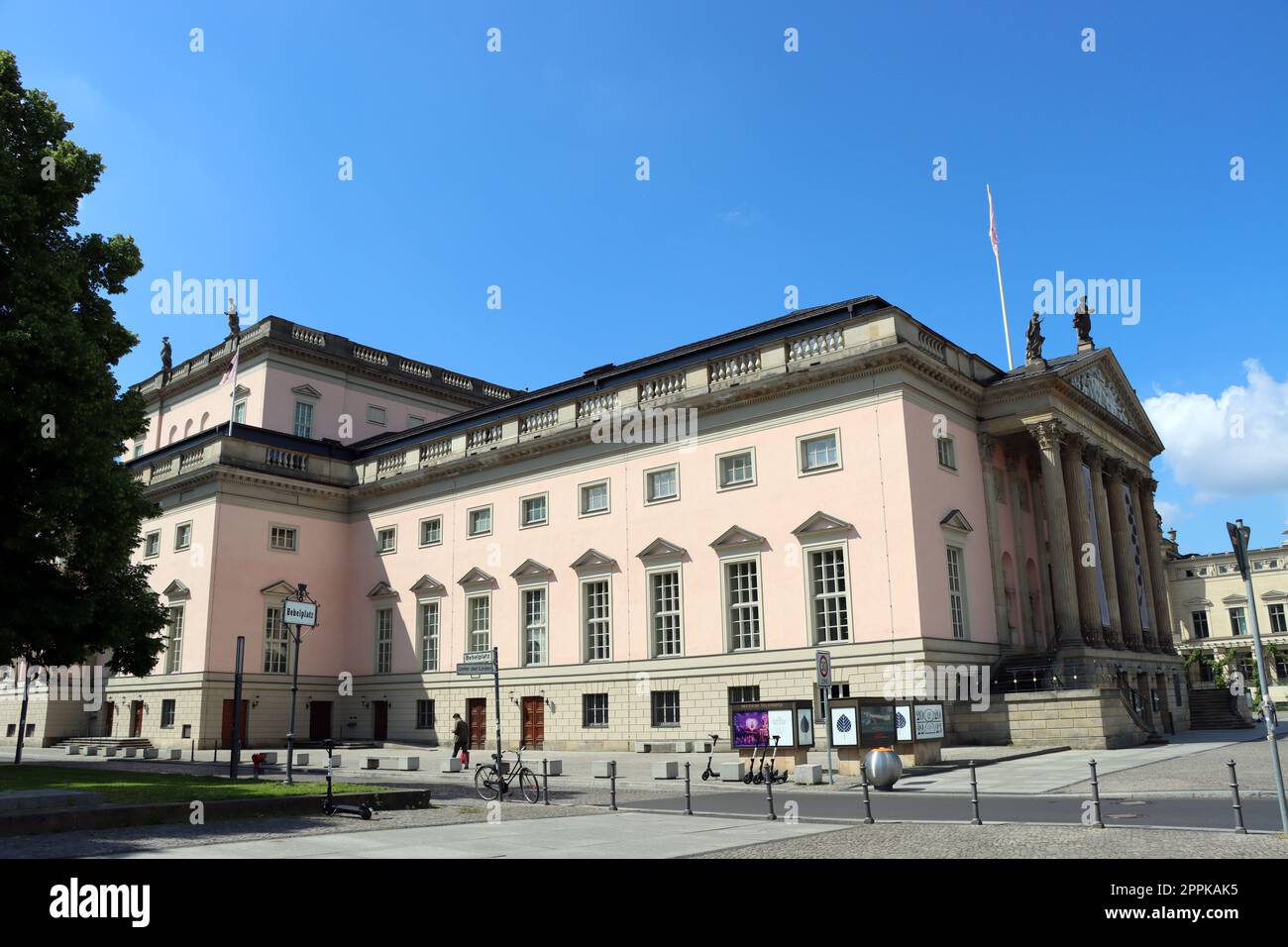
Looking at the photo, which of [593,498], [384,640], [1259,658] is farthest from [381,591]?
[1259,658]

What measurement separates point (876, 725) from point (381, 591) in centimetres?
2985

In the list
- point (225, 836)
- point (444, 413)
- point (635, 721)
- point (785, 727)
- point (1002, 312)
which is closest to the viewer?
point (225, 836)

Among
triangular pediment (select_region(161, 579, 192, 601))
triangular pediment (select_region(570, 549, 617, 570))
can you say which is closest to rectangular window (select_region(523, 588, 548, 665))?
triangular pediment (select_region(570, 549, 617, 570))

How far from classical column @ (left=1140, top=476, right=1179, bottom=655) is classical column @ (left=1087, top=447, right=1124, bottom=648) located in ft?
25.0

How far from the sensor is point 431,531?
153 feet

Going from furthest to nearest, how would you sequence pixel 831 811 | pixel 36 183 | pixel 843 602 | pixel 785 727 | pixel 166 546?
pixel 166 546, pixel 843 602, pixel 785 727, pixel 36 183, pixel 831 811

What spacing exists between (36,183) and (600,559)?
75.0 feet

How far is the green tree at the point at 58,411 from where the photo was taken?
2062cm

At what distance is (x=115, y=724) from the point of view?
47.6 metres

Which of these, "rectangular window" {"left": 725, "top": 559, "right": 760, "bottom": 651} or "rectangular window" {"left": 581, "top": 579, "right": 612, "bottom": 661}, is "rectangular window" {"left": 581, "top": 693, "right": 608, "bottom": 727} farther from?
"rectangular window" {"left": 725, "top": 559, "right": 760, "bottom": 651}

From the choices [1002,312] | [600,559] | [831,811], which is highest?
[1002,312]

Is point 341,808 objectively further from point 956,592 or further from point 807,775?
point 956,592
